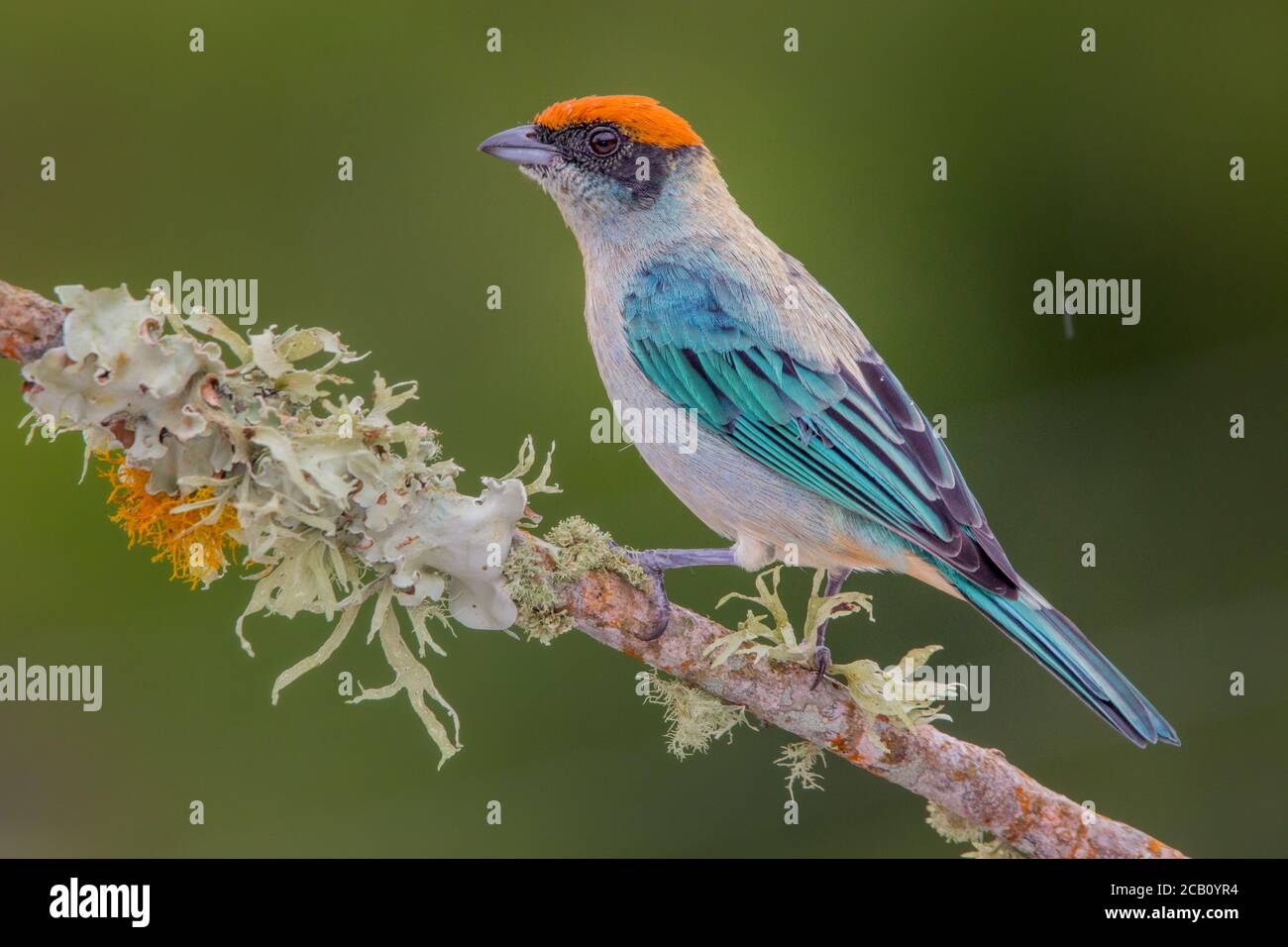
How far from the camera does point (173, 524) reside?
2.53m

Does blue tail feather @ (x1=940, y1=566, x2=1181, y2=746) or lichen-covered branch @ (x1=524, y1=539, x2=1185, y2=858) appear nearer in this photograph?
lichen-covered branch @ (x1=524, y1=539, x2=1185, y2=858)

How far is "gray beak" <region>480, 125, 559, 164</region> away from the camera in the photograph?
402 centimetres

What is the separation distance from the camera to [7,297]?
2.32m

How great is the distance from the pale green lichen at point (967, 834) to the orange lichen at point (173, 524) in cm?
190

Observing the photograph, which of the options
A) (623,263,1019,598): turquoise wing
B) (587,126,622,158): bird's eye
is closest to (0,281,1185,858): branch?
(623,263,1019,598): turquoise wing

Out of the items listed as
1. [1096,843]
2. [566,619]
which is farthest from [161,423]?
[1096,843]

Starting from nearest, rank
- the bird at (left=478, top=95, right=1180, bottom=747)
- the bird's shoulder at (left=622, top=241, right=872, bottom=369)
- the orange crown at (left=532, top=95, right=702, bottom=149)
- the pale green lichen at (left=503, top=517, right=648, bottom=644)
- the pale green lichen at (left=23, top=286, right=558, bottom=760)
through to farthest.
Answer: the pale green lichen at (left=23, top=286, right=558, bottom=760)
the pale green lichen at (left=503, top=517, right=648, bottom=644)
the bird at (left=478, top=95, right=1180, bottom=747)
the bird's shoulder at (left=622, top=241, right=872, bottom=369)
the orange crown at (left=532, top=95, right=702, bottom=149)

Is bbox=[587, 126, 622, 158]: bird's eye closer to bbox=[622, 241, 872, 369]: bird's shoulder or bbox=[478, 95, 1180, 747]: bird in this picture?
bbox=[478, 95, 1180, 747]: bird

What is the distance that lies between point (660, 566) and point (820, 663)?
0.45 meters

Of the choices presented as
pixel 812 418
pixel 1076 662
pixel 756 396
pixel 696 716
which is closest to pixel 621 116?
pixel 756 396

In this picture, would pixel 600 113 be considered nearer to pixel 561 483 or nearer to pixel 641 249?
pixel 641 249

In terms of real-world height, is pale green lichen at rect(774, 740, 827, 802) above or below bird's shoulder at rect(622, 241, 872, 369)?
below

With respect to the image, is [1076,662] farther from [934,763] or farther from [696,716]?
[696,716]

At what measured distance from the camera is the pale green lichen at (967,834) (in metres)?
3.36
